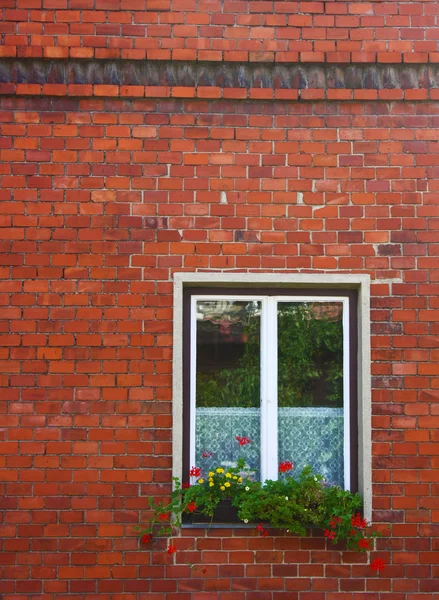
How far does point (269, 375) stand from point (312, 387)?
318 mm

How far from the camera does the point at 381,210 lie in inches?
185

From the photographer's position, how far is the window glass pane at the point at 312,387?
187 inches

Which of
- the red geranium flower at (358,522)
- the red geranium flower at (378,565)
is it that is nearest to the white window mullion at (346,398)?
the red geranium flower at (358,522)

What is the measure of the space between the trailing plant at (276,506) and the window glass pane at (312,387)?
176 millimetres

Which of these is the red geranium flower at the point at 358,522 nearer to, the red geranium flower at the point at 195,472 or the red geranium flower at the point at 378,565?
the red geranium flower at the point at 378,565

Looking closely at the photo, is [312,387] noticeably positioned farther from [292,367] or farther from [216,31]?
[216,31]

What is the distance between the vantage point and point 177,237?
4.67m

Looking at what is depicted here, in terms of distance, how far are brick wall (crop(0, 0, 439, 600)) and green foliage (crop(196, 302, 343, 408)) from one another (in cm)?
32

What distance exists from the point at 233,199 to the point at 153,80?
39.4 inches

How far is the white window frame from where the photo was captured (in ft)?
15.4

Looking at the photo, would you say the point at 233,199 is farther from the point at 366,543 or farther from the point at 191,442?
the point at 366,543

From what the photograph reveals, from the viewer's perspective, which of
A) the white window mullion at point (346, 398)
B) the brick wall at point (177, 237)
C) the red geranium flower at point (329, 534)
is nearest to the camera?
the red geranium flower at point (329, 534)

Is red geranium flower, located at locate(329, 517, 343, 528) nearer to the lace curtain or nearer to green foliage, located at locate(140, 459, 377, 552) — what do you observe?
green foliage, located at locate(140, 459, 377, 552)

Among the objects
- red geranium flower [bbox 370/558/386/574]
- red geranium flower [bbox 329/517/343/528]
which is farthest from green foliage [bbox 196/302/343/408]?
red geranium flower [bbox 370/558/386/574]
